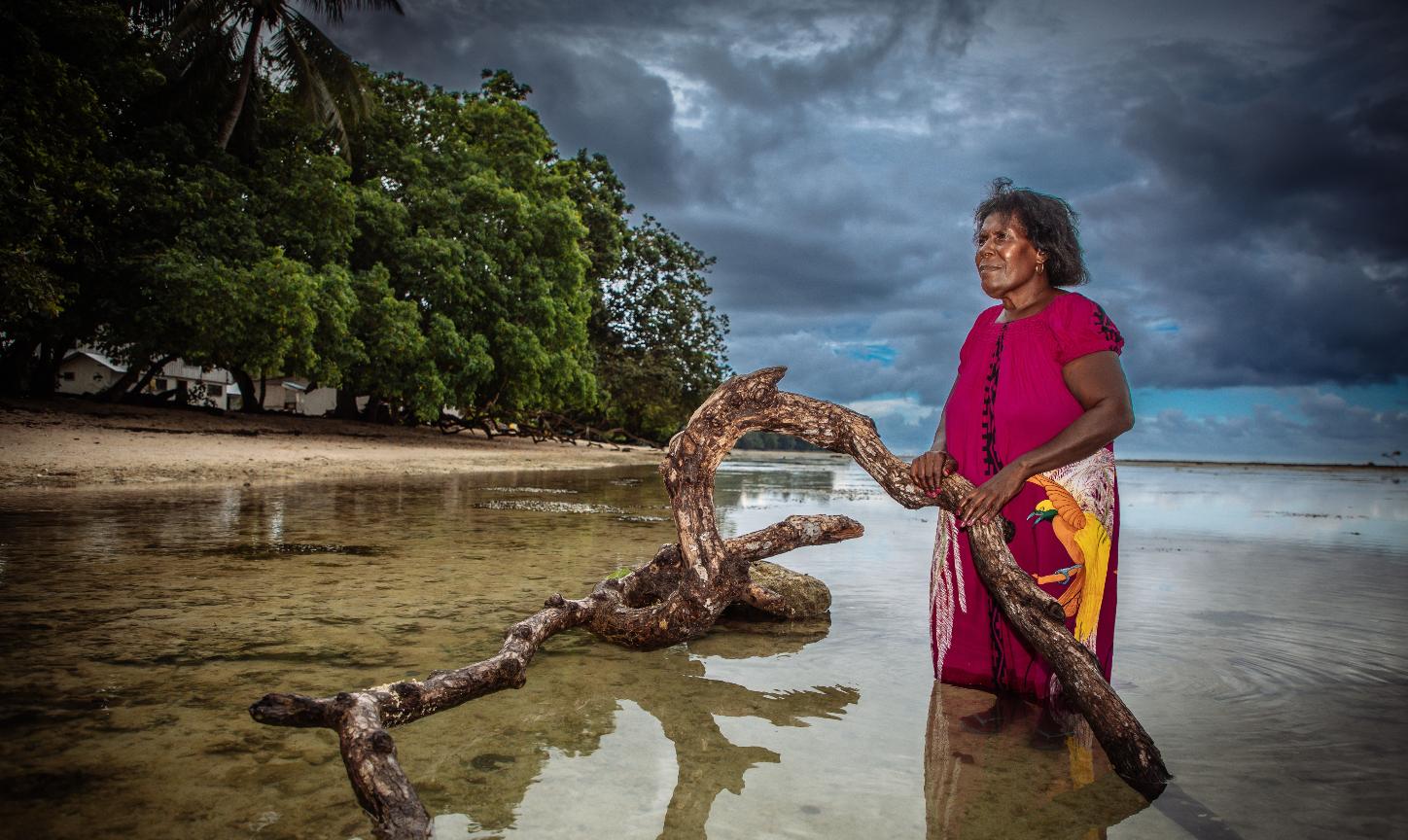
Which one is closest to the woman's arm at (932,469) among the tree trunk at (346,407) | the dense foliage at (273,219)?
the dense foliage at (273,219)

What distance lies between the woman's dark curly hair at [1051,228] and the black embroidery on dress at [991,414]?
1.01 ft

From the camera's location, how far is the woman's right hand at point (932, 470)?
293cm

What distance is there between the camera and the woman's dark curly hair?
9.62ft

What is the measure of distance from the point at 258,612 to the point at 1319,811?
15.6 feet

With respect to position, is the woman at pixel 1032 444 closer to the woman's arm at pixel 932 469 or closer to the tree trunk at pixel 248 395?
the woman's arm at pixel 932 469

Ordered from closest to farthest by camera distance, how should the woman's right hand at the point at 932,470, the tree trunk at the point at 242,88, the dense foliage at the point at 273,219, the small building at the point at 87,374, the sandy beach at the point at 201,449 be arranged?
the woman's right hand at the point at 932,470, the sandy beach at the point at 201,449, the dense foliage at the point at 273,219, the tree trunk at the point at 242,88, the small building at the point at 87,374

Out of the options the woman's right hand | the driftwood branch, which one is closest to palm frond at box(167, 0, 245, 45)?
the driftwood branch

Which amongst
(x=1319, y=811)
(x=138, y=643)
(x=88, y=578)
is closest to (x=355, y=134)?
(x=88, y=578)

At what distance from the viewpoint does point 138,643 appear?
350 centimetres

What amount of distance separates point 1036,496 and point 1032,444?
20cm

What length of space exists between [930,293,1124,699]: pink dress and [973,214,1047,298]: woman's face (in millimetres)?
156

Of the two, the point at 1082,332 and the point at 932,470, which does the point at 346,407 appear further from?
the point at 1082,332

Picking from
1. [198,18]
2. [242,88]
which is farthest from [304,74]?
[198,18]

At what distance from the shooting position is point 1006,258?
117 inches
